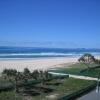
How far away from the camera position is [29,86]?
25.3 m

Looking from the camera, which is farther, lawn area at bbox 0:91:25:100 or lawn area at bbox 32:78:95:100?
lawn area at bbox 32:78:95:100

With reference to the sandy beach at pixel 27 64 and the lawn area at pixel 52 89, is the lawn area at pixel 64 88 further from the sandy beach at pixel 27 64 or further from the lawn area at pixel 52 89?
the sandy beach at pixel 27 64

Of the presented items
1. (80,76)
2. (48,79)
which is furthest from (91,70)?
(48,79)

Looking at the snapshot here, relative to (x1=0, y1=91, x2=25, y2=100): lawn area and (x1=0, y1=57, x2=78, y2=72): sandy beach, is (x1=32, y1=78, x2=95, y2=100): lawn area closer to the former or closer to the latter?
(x1=0, y1=91, x2=25, y2=100): lawn area

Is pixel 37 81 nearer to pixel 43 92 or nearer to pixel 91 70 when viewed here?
pixel 43 92

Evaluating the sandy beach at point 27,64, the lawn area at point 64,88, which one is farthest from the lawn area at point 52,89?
the sandy beach at point 27,64

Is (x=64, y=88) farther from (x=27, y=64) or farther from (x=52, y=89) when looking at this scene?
(x=27, y=64)

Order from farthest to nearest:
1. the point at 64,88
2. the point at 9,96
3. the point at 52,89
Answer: the point at 64,88 → the point at 52,89 → the point at 9,96

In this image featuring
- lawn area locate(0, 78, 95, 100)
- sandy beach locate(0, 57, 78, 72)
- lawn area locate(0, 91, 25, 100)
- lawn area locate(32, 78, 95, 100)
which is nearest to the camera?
lawn area locate(0, 91, 25, 100)

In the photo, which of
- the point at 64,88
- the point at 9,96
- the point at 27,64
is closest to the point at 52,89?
the point at 64,88

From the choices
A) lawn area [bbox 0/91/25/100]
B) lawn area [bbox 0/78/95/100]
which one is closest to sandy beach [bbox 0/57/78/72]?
lawn area [bbox 0/78/95/100]

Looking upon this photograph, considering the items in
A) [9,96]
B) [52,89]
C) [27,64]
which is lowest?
[9,96]

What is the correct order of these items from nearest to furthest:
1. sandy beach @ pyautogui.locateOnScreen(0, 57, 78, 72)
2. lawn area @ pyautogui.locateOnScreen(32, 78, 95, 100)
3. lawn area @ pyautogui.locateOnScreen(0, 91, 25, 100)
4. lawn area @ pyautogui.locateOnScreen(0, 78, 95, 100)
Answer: lawn area @ pyautogui.locateOnScreen(0, 91, 25, 100) → lawn area @ pyautogui.locateOnScreen(0, 78, 95, 100) → lawn area @ pyautogui.locateOnScreen(32, 78, 95, 100) → sandy beach @ pyautogui.locateOnScreen(0, 57, 78, 72)

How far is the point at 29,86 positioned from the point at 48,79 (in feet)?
15.0
